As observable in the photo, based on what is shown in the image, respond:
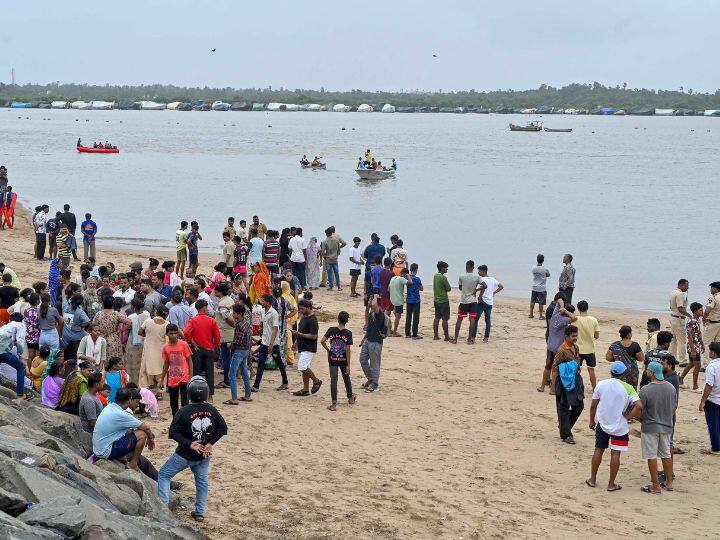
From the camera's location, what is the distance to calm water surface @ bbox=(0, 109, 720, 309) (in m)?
34.4

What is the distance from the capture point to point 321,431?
39.1ft

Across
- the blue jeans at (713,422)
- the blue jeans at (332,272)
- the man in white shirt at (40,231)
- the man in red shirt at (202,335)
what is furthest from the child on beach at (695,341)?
the man in white shirt at (40,231)

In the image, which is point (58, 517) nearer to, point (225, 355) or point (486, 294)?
point (225, 355)

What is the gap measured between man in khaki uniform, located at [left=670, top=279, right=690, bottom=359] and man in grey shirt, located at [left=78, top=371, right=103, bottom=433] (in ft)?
32.3

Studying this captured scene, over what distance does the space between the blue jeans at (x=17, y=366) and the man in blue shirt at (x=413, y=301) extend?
299 inches

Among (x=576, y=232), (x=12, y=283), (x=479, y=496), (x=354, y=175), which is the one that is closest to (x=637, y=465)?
(x=479, y=496)

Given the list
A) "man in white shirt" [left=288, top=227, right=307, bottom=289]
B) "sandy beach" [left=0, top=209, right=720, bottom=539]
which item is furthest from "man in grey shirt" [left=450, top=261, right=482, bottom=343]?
"man in white shirt" [left=288, top=227, right=307, bottom=289]

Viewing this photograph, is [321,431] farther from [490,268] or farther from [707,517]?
[490,268]

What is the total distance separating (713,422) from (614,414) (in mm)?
1978

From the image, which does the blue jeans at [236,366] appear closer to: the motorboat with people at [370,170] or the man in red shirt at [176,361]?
the man in red shirt at [176,361]

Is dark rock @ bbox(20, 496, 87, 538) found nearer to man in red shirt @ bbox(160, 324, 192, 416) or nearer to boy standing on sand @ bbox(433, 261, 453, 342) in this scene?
man in red shirt @ bbox(160, 324, 192, 416)

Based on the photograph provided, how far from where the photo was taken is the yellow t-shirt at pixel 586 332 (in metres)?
13.8

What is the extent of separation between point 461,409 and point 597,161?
274 feet

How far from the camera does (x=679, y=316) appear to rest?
51.6 ft
